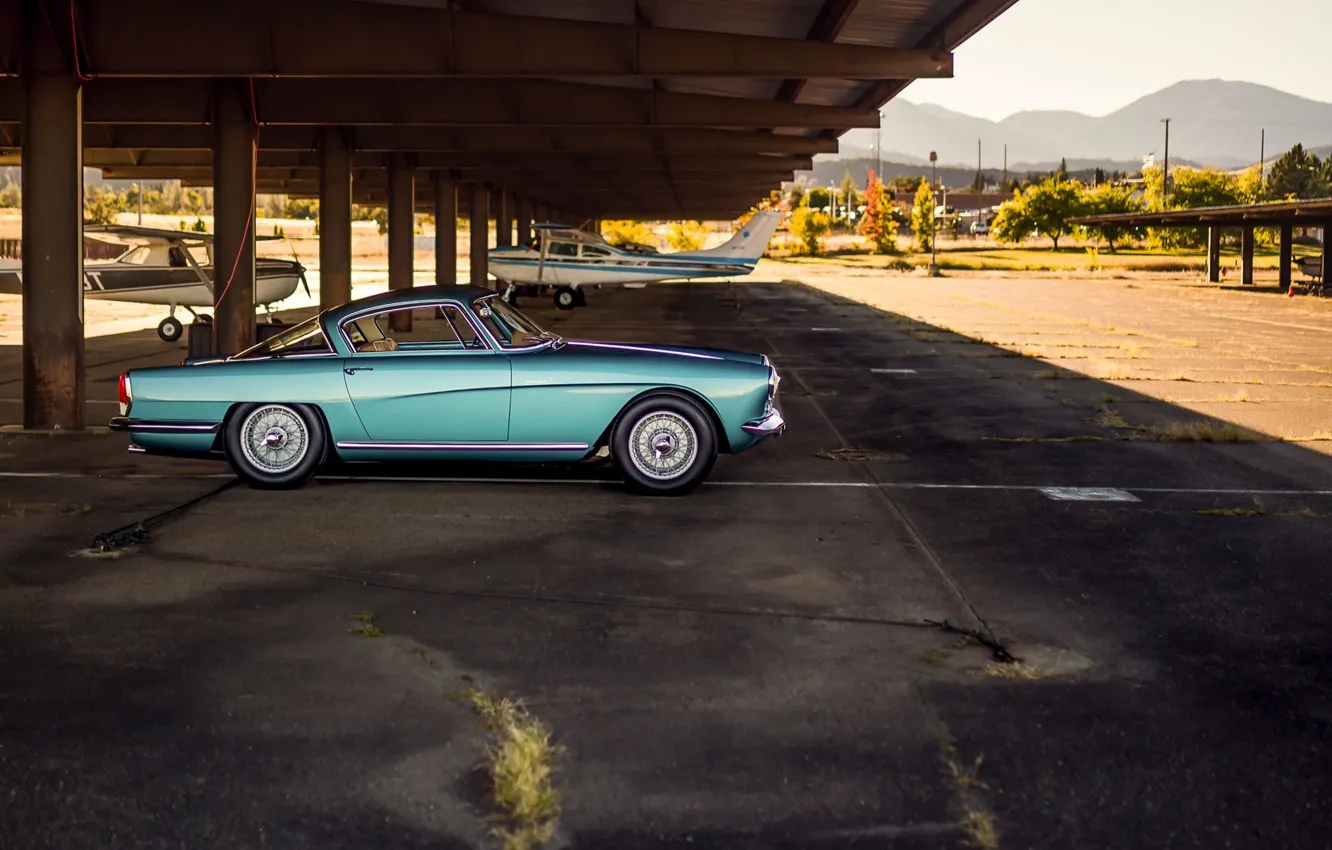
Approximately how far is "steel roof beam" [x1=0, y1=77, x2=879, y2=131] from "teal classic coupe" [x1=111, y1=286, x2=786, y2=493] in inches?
501

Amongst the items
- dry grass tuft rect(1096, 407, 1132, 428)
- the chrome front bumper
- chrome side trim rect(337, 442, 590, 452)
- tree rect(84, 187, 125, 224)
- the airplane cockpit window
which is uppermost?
tree rect(84, 187, 125, 224)

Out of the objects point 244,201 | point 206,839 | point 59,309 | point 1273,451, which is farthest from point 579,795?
point 244,201

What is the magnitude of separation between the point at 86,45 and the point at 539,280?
97.1 ft

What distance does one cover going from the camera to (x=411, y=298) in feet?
36.0

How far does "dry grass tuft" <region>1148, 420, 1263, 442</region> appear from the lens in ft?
45.2

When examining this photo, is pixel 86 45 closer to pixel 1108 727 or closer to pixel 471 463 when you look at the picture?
pixel 471 463

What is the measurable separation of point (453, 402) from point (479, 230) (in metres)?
39.0

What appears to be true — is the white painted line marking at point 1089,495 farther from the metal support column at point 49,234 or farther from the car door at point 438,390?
the metal support column at point 49,234

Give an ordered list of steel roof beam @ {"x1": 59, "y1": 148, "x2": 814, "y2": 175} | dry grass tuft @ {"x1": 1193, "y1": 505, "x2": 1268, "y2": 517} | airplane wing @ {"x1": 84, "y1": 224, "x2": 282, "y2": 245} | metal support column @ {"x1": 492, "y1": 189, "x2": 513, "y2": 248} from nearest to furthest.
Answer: dry grass tuft @ {"x1": 1193, "y1": 505, "x2": 1268, "y2": 517}, airplane wing @ {"x1": 84, "y1": 224, "x2": 282, "y2": 245}, steel roof beam @ {"x1": 59, "y1": 148, "x2": 814, "y2": 175}, metal support column @ {"x1": 492, "y1": 189, "x2": 513, "y2": 248}

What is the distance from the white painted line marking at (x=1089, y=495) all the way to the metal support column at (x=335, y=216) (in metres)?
20.1

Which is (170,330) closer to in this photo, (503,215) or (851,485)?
(851,485)

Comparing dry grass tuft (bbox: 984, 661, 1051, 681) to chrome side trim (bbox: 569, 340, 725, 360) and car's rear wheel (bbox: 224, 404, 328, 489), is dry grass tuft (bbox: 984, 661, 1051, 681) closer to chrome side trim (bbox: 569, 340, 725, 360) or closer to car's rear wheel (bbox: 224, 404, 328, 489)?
chrome side trim (bbox: 569, 340, 725, 360)

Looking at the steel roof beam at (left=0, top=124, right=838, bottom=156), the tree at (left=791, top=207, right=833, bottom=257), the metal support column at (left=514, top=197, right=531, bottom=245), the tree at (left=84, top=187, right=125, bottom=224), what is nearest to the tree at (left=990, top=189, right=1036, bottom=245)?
the tree at (left=791, top=207, right=833, bottom=257)

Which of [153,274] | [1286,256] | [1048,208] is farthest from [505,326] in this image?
[1048,208]
